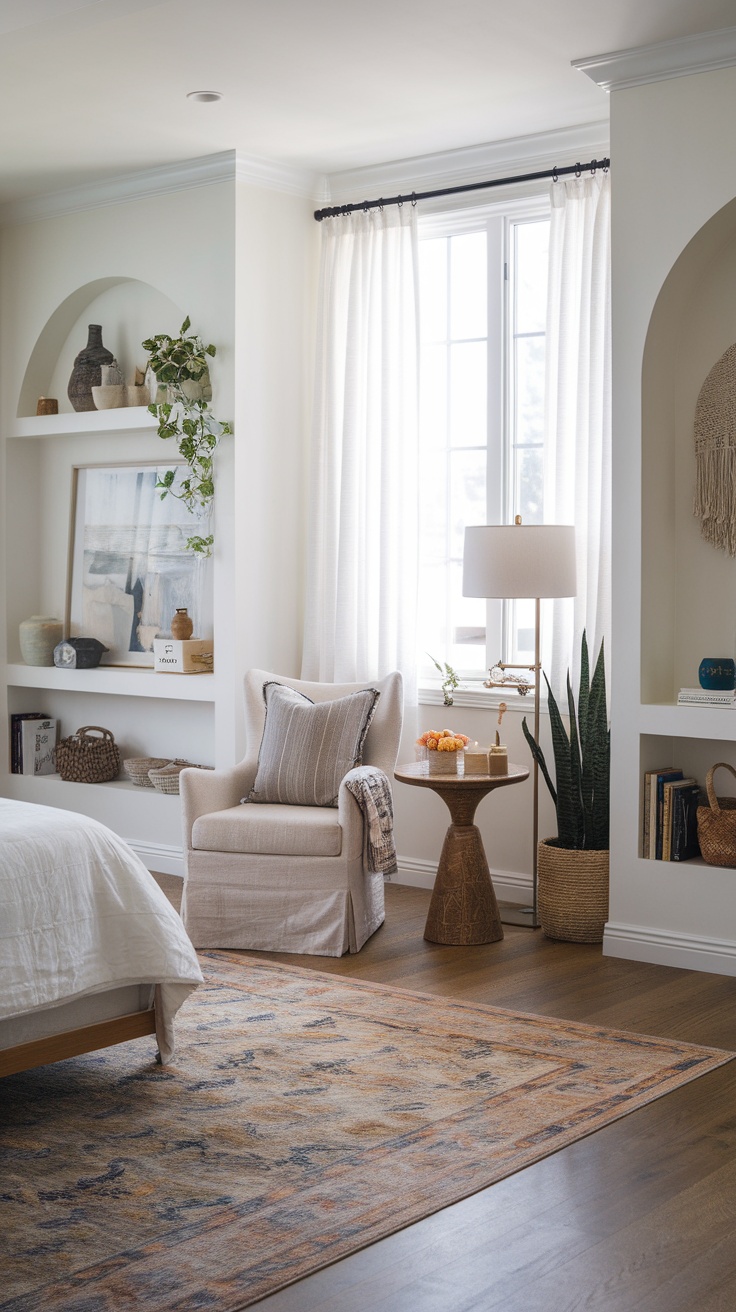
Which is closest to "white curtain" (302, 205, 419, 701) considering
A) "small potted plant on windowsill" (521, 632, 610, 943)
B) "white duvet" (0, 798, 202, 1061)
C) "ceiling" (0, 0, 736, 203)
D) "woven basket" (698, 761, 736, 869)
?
"ceiling" (0, 0, 736, 203)

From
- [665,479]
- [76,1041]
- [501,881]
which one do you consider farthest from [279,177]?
[76,1041]

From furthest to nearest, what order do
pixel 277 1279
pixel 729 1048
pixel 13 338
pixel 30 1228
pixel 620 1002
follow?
1. pixel 13 338
2. pixel 620 1002
3. pixel 729 1048
4. pixel 30 1228
5. pixel 277 1279

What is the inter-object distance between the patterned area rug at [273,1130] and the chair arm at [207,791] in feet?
2.59

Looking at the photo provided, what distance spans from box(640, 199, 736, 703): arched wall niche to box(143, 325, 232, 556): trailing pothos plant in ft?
6.03

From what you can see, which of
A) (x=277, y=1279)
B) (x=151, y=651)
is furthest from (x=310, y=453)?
(x=277, y=1279)

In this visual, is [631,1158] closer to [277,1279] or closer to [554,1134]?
[554,1134]

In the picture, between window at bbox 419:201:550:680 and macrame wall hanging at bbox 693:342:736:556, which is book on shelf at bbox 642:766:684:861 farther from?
window at bbox 419:201:550:680

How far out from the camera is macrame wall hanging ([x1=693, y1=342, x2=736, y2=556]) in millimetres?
4438

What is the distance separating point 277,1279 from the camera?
7.61ft

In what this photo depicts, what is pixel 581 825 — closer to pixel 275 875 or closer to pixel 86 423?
pixel 275 875

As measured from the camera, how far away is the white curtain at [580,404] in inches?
195

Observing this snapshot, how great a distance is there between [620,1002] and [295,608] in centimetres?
248

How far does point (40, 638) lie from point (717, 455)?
Result: 335cm

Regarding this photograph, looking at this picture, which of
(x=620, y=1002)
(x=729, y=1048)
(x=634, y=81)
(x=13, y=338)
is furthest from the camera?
(x=13, y=338)
